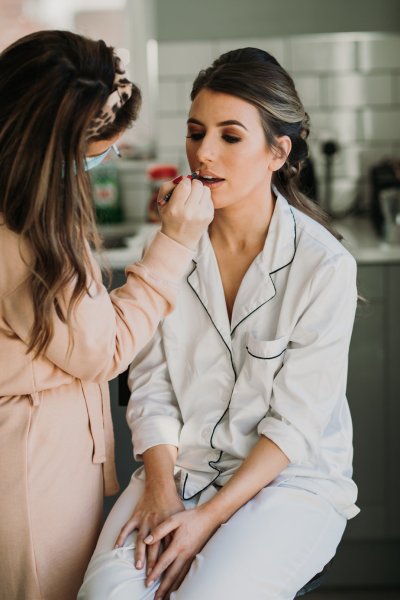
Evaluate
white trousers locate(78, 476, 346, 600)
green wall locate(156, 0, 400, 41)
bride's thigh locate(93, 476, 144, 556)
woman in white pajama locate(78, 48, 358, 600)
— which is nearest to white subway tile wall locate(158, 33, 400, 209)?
green wall locate(156, 0, 400, 41)

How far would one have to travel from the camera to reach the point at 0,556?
1.48 m

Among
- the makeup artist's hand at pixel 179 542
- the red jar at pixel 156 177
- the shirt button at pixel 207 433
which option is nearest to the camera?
the makeup artist's hand at pixel 179 542

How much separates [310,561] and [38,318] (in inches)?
25.6

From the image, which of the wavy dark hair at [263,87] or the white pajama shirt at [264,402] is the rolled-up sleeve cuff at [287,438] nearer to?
the white pajama shirt at [264,402]

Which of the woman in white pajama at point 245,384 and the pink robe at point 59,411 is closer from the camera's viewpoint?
the pink robe at point 59,411

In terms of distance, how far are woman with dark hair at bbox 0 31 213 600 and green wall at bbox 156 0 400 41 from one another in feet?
5.33

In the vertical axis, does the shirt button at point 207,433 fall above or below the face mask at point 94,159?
below

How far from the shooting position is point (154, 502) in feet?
5.26

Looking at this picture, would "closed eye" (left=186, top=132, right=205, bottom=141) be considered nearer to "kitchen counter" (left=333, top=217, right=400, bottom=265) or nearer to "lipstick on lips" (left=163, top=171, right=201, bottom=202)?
"lipstick on lips" (left=163, top=171, right=201, bottom=202)

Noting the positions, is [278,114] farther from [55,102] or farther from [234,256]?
[55,102]

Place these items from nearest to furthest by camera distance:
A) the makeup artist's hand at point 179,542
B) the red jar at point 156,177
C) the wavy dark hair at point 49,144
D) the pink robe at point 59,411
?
the wavy dark hair at point 49,144, the pink robe at point 59,411, the makeup artist's hand at point 179,542, the red jar at point 156,177

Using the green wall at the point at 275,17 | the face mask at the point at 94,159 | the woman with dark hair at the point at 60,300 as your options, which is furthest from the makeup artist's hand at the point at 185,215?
the green wall at the point at 275,17

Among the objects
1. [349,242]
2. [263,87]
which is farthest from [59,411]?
[349,242]

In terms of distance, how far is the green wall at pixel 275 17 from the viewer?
295cm
